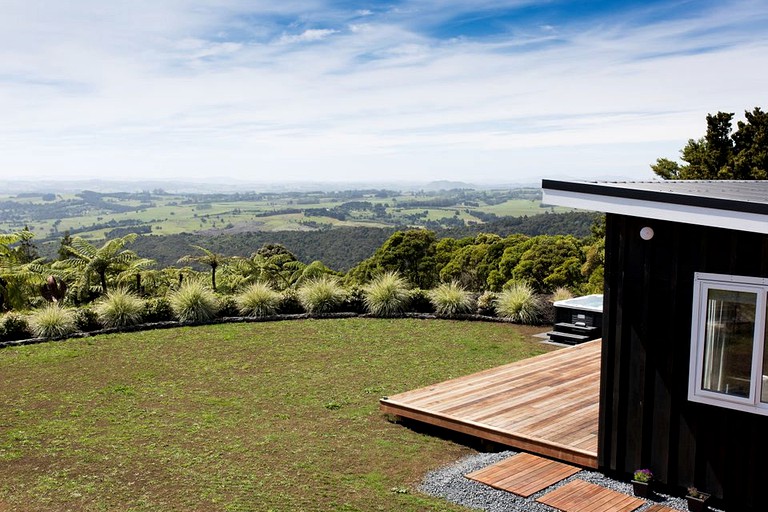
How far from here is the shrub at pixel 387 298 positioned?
13.5m

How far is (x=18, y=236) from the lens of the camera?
15445 mm

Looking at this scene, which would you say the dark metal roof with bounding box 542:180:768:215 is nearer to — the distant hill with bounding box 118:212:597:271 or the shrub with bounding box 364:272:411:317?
the shrub with bounding box 364:272:411:317

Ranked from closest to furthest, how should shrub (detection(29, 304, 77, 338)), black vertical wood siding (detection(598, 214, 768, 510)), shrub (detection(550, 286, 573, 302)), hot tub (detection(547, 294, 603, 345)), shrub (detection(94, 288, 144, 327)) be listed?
black vertical wood siding (detection(598, 214, 768, 510)) < hot tub (detection(547, 294, 603, 345)) < shrub (detection(29, 304, 77, 338)) < shrub (detection(94, 288, 144, 327)) < shrub (detection(550, 286, 573, 302))

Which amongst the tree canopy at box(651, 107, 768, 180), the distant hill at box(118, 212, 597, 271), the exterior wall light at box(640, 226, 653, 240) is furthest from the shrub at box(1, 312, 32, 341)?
the distant hill at box(118, 212, 597, 271)

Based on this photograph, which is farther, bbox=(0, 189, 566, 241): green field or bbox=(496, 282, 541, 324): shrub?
bbox=(0, 189, 566, 241): green field

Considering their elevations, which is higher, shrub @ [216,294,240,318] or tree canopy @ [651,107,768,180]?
tree canopy @ [651,107,768,180]

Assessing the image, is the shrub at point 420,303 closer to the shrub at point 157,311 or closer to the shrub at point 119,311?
the shrub at point 157,311

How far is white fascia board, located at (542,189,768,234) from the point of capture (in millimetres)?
4162

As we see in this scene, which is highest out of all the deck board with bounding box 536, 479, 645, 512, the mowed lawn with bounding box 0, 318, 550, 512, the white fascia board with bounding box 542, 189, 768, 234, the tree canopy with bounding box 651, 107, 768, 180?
the tree canopy with bounding box 651, 107, 768, 180

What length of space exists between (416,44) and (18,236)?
13.7 meters

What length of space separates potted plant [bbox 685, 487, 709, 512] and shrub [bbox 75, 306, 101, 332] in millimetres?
10899

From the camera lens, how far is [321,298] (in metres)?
13.7

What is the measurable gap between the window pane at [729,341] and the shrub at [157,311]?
10.7m

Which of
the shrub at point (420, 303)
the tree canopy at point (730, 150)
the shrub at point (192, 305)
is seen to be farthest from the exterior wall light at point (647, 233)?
the tree canopy at point (730, 150)
